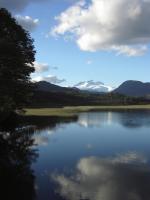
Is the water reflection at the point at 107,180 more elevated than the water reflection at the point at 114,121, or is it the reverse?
the water reflection at the point at 114,121

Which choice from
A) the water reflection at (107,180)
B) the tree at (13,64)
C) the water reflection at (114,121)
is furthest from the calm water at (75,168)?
the water reflection at (114,121)

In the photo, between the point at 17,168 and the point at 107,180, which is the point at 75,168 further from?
the point at 17,168

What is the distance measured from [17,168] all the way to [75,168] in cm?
454

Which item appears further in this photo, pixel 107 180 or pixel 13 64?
pixel 13 64

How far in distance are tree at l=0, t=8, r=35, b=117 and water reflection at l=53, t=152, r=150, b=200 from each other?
11.8 metres

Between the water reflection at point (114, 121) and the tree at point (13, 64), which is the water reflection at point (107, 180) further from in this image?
the water reflection at point (114, 121)

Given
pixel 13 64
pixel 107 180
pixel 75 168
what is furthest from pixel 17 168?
pixel 13 64

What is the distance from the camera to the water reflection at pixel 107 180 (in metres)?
21.5

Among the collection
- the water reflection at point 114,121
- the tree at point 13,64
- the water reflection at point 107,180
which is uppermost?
the tree at point 13,64

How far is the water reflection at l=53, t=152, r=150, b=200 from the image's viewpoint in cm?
2148

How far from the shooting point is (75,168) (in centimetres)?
2917

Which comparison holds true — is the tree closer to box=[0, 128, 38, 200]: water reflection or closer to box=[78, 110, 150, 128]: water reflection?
box=[0, 128, 38, 200]: water reflection

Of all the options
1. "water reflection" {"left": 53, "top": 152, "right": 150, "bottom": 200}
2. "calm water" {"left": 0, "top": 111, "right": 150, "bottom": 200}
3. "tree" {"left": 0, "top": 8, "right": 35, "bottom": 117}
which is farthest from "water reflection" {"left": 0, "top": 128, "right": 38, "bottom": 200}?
"tree" {"left": 0, "top": 8, "right": 35, "bottom": 117}

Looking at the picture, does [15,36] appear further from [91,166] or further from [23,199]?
[23,199]
